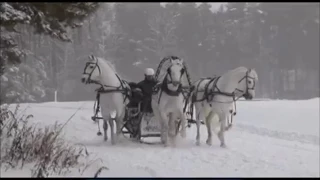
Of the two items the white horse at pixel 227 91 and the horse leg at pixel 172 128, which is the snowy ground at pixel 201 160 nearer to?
the horse leg at pixel 172 128

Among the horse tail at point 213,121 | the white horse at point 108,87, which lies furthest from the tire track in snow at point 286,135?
the white horse at point 108,87

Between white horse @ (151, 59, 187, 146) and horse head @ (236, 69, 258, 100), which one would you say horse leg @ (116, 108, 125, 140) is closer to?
white horse @ (151, 59, 187, 146)

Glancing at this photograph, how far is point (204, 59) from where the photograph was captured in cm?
5166

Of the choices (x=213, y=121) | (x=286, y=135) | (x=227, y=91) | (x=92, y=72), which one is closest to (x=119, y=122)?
(x=92, y=72)

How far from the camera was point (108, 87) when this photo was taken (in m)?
10.9

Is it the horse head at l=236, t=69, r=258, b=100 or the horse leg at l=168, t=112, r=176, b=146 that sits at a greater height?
the horse head at l=236, t=69, r=258, b=100

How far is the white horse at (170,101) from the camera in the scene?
10.4m

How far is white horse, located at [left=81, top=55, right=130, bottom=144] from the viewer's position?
35.5ft

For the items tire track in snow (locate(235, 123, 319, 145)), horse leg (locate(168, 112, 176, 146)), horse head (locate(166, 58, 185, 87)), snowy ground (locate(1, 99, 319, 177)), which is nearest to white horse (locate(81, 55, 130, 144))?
snowy ground (locate(1, 99, 319, 177))

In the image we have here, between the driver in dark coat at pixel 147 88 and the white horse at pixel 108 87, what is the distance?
58 cm

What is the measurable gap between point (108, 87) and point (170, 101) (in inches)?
57.7

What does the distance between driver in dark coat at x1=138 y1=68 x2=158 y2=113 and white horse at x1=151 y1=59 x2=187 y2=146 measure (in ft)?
1.28

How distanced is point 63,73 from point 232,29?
18719mm

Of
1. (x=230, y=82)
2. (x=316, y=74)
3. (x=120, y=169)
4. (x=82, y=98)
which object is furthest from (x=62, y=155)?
(x=316, y=74)
